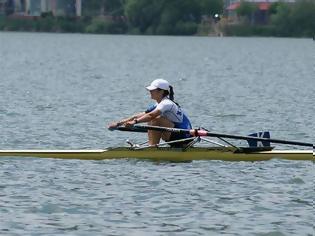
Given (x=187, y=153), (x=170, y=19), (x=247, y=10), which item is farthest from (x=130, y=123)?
(x=247, y=10)

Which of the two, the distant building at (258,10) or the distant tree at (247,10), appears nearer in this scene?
the distant building at (258,10)

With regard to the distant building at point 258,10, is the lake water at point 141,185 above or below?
above

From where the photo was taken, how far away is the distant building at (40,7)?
622ft

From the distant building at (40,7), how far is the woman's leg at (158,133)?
6484 inches

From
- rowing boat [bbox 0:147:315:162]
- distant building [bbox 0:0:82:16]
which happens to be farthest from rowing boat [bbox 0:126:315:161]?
distant building [bbox 0:0:82:16]

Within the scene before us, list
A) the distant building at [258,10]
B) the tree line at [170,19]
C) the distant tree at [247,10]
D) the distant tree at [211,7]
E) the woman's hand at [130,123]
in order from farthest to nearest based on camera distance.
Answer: the distant tree at [247,10]
the distant building at [258,10]
the distant tree at [211,7]
the tree line at [170,19]
the woman's hand at [130,123]

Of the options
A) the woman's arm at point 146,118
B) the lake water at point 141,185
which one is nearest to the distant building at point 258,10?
the lake water at point 141,185

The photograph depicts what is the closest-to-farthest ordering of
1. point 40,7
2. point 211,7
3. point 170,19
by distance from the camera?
point 170,19
point 211,7
point 40,7

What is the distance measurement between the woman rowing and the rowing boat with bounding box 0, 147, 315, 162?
278mm

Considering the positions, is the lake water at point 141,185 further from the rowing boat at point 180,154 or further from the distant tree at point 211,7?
the distant tree at point 211,7

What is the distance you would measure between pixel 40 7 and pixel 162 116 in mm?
171180

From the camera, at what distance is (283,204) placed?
20359 millimetres

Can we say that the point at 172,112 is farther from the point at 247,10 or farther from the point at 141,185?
the point at 247,10

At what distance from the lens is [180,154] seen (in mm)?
23844
